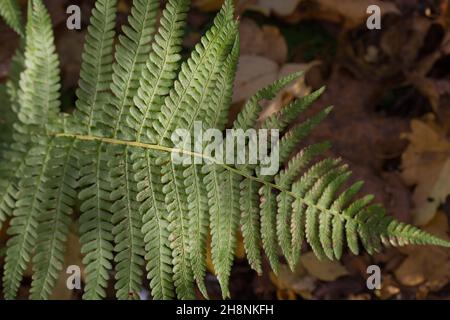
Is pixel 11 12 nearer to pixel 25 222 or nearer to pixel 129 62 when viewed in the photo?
pixel 129 62

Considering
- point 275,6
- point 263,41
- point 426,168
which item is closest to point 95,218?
point 263,41

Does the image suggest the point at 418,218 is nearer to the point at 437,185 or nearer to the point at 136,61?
the point at 437,185

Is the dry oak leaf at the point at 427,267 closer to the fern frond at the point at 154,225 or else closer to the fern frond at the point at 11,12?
the fern frond at the point at 154,225

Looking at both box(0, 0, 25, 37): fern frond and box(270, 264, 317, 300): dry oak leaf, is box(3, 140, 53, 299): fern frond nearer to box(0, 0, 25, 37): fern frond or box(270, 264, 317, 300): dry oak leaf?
box(0, 0, 25, 37): fern frond
